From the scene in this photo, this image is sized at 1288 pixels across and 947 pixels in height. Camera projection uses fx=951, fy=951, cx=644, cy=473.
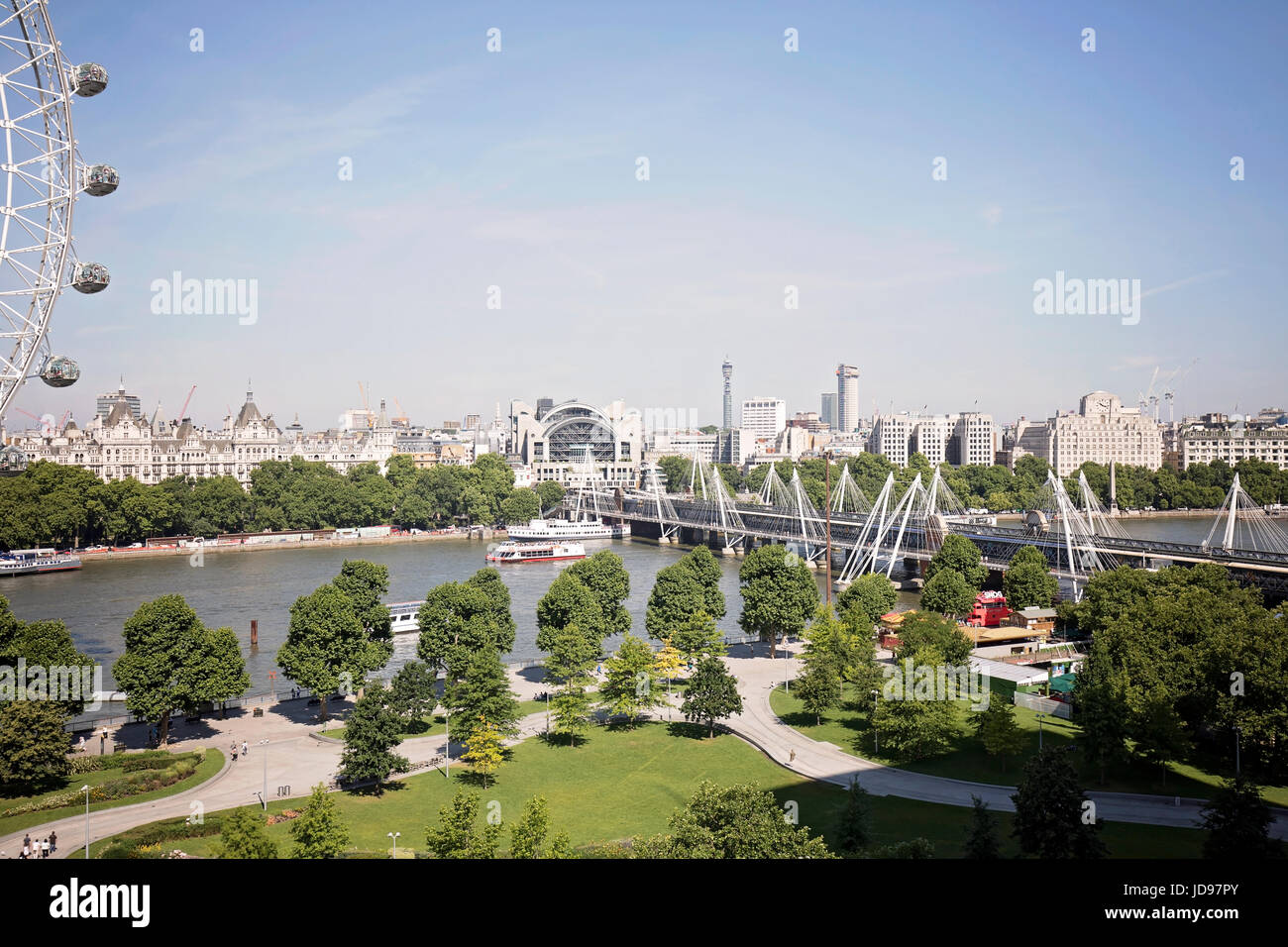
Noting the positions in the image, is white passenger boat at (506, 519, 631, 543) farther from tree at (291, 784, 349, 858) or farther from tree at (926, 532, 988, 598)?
tree at (291, 784, 349, 858)

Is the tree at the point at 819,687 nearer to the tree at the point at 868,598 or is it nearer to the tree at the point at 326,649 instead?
the tree at the point at 868,598

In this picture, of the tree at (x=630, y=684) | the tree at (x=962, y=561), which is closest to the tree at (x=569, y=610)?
the tree at (x=630, y=684)

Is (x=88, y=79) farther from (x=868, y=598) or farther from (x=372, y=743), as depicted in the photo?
(x=868, y=598)

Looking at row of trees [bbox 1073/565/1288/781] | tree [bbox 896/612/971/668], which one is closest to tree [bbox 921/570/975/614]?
tree [bbox 896/612/971/668]

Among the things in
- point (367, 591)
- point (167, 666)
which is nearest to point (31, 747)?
point (167, 666)
